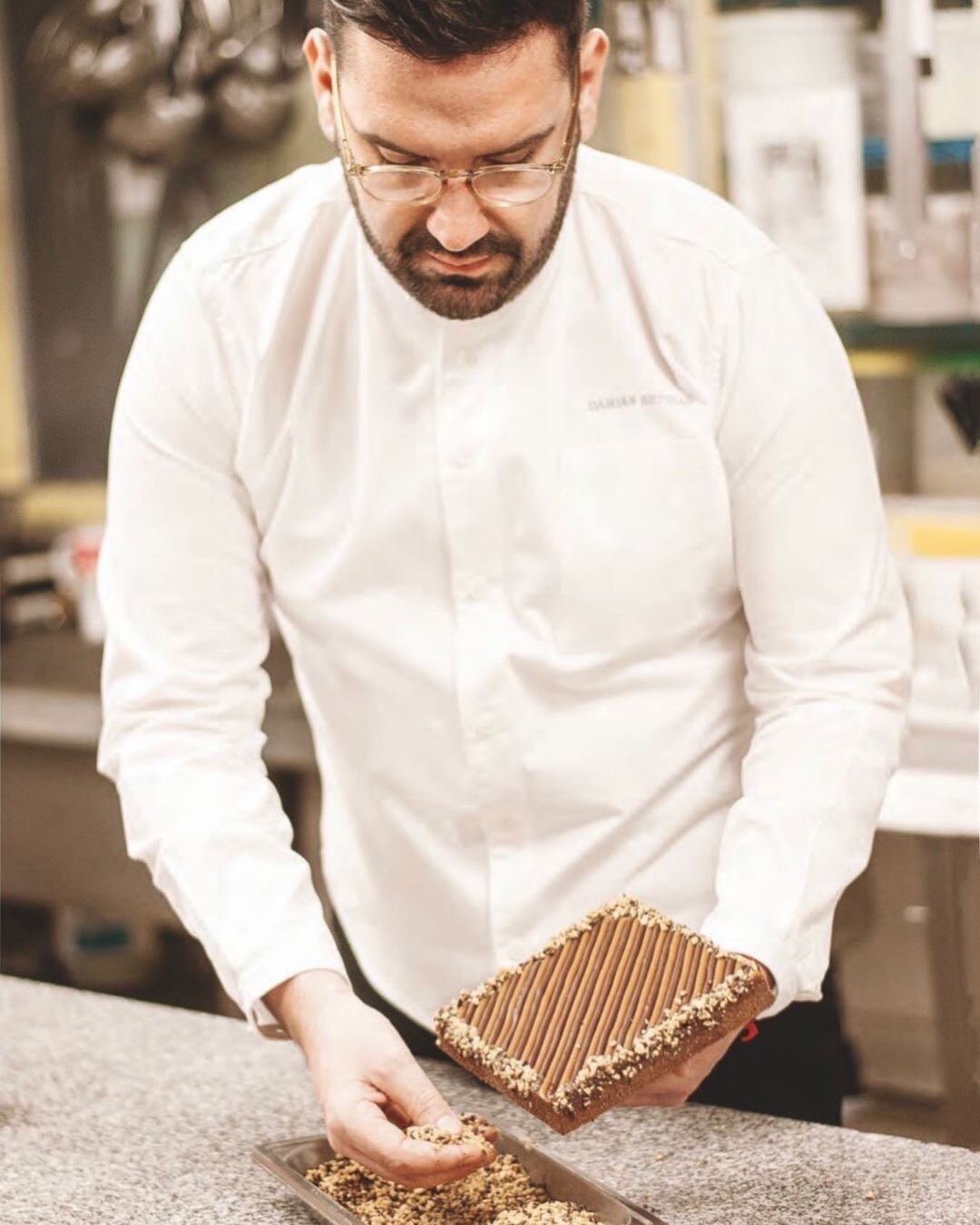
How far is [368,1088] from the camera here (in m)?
1.20

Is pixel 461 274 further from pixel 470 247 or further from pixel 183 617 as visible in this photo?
pixel 183 617

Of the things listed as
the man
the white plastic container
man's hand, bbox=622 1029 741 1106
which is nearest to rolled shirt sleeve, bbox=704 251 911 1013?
the man

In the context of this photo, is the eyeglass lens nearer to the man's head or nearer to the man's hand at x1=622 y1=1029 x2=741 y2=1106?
the man's head

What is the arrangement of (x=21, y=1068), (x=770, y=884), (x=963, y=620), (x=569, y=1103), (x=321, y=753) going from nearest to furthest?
(x=569, y=1103) → (x=770, y=884) → (x=21, y=1068) → (x=321, y=753) → (x=963, y=620)

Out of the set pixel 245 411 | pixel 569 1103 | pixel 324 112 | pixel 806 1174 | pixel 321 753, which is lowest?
pixel 806 1174

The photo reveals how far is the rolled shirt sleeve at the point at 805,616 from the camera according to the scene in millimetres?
1377

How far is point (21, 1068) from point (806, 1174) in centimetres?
70

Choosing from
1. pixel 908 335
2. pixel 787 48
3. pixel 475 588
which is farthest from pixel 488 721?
pixel 787 48

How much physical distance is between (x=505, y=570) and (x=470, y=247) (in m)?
0.32

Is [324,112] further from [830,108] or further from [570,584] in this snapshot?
[830,108]

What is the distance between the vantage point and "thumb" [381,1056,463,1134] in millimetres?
1174

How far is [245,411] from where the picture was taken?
1.53m

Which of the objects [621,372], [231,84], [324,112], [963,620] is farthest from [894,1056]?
[231,84]

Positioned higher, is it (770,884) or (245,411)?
(245,411)
